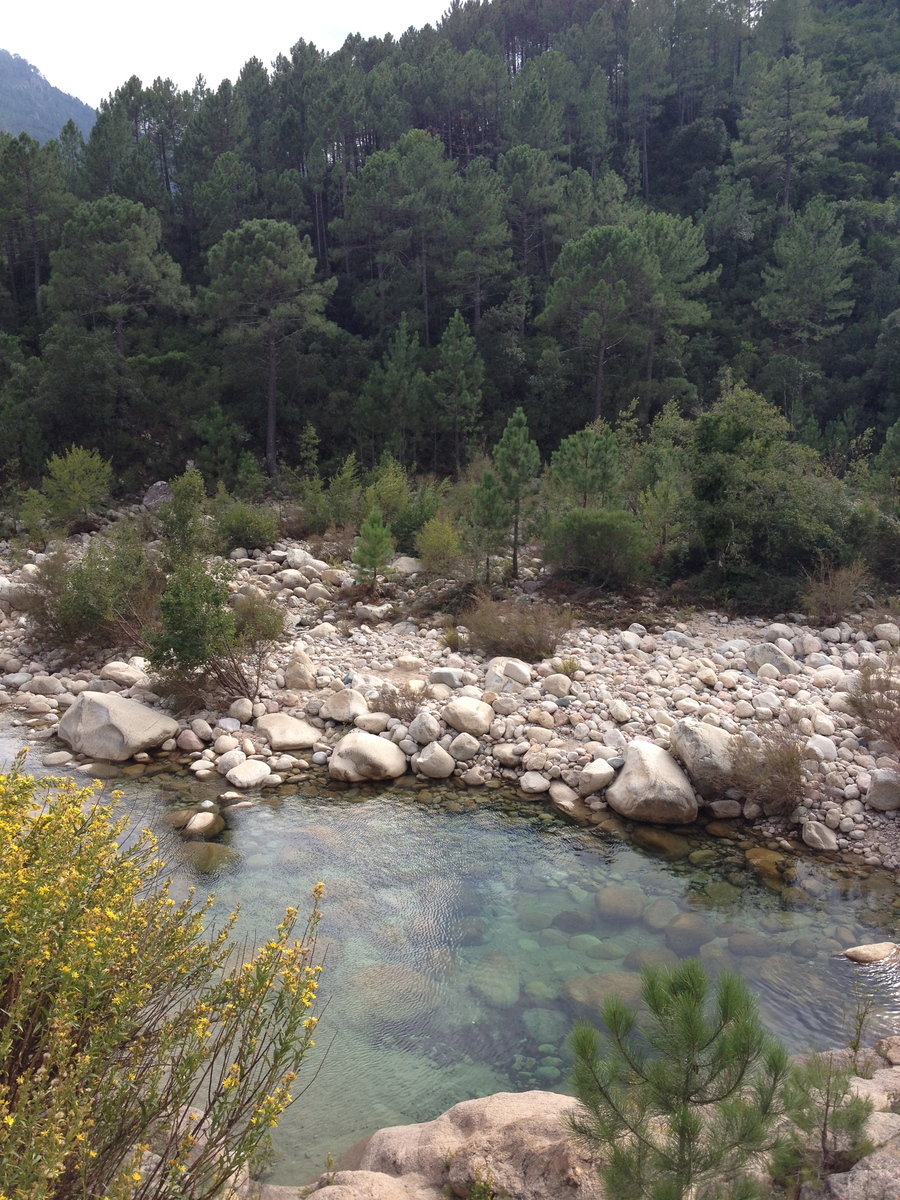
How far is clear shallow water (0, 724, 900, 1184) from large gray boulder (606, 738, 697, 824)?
317mm

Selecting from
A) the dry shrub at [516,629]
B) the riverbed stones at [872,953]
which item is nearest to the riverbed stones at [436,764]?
the dry shrub at [516,629]

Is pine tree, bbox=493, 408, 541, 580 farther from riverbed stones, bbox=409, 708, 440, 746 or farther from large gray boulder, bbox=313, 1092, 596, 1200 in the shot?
large gray boulder, bbox=313, 1092, 596, 1200

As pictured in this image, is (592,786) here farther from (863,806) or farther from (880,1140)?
(880,1140)

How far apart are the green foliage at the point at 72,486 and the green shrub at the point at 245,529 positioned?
15.6 feet

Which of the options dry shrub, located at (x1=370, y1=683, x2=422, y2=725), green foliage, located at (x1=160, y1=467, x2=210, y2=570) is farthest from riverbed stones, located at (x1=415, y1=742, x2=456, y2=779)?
Result: green foliage, located at (x1=160, y1=467, x2=210, y2=570)

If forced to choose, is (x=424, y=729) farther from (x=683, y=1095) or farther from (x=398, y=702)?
(x=683, y=1095)

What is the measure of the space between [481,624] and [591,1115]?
9305mm

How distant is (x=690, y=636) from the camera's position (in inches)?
502

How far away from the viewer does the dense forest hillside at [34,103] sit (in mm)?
168000

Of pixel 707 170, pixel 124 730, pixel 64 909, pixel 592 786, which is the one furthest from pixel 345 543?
pixel 707 170

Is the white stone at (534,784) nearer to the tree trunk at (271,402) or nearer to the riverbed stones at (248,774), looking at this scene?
the riverbed stones at (248,774)

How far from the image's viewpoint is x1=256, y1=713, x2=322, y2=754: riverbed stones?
32.0 feet

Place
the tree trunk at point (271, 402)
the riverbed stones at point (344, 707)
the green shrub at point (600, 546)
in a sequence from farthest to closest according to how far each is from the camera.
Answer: the tree trunk at point (271, 402) → the green shrub at point (600, 546) → the riverbed stones at point (344, 707)

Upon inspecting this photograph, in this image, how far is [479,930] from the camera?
643cm
